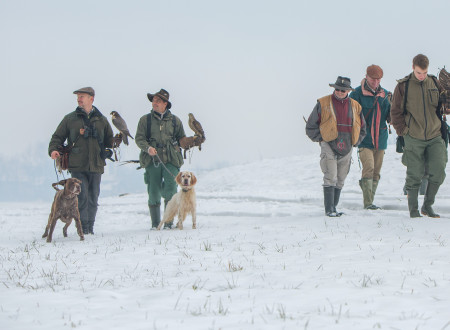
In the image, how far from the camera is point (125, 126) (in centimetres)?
970

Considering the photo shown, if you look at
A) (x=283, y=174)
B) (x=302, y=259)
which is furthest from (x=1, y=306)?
(x=283, y=174)

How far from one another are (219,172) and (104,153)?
17478 mm

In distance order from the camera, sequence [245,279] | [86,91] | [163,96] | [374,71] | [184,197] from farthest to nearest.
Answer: [374,71], [163,96], [86,91], [184,197], [245,279]

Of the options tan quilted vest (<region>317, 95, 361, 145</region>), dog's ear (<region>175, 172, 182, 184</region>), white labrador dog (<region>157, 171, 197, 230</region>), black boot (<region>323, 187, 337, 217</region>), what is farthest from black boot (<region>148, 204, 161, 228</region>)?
tan quilted vest (<region>317, 95, 361, 145</region>)

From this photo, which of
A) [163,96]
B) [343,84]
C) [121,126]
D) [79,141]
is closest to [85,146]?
[79,141]

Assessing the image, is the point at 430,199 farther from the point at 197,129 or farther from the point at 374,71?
the point at 197,129

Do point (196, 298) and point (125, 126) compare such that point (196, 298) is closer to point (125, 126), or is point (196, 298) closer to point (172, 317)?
point (172, 317)

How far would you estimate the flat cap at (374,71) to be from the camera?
1023 cm

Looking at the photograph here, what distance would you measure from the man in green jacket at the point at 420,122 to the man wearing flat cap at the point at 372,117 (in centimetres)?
188

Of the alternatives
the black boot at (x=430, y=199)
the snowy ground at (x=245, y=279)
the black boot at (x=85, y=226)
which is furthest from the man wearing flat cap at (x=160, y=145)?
the black boot at (x=430, y=199)

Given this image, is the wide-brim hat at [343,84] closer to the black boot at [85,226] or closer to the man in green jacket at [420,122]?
the man in green jacket at [420,122]

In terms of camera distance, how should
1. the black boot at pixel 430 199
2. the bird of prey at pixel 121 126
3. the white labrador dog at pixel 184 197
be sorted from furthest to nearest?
the bird of prey at pixel 121 126 < the white labrador dog at pixel 184 197 < the black boot at pixel 430 199

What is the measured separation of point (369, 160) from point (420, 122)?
2.33 metres

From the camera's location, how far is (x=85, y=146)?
30.7 ft
